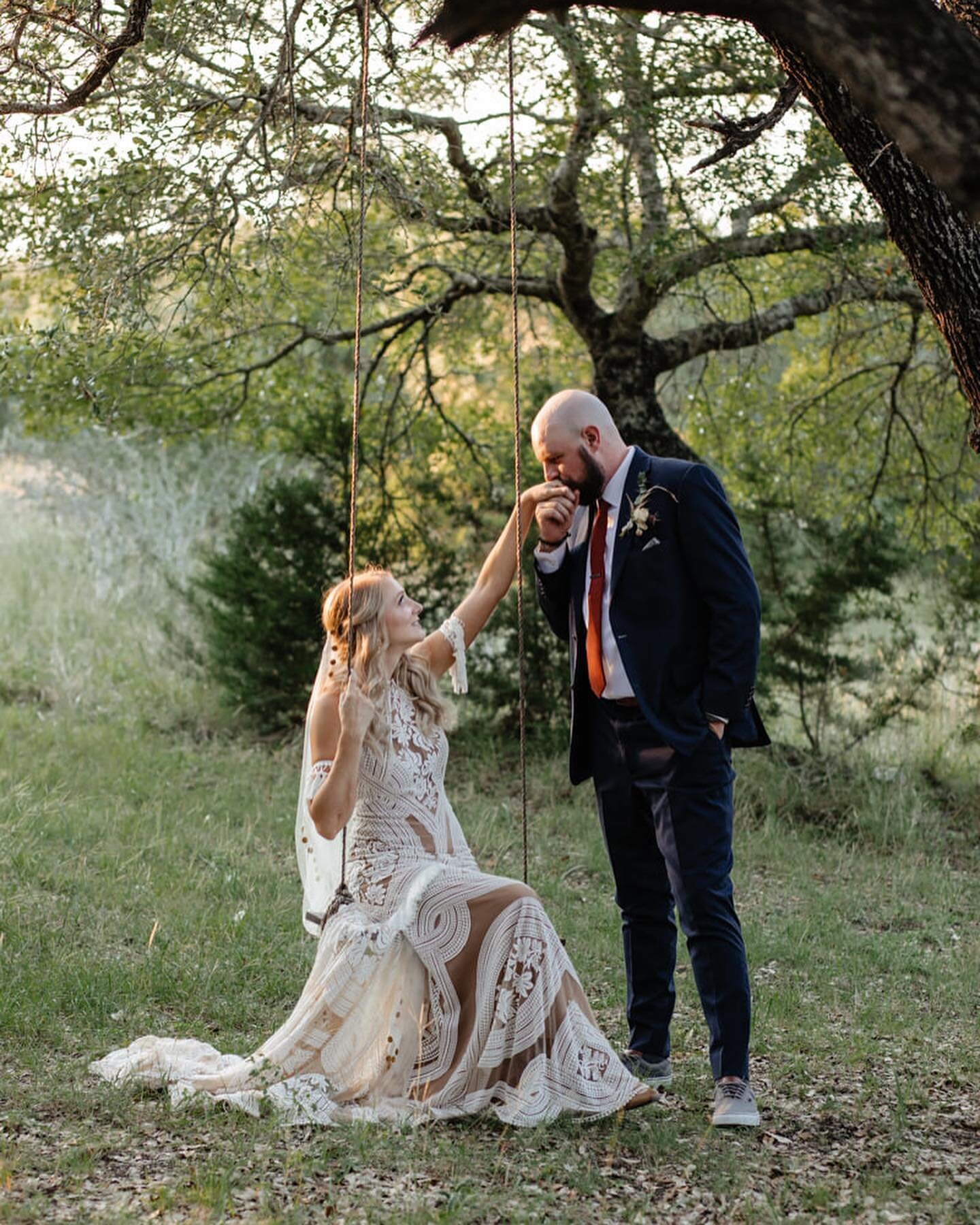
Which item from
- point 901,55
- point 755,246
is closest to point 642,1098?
point 901,55

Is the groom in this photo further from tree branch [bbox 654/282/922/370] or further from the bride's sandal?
tree branch [bbox 654/282/922/370]

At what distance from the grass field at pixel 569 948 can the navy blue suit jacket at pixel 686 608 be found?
1210 millimetres

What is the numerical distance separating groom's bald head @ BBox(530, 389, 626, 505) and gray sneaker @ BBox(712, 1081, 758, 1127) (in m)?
1.81

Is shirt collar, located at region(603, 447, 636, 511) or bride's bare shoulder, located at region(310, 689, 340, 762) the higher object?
A: shirt collar, located at region(603, 447, 636, 511)

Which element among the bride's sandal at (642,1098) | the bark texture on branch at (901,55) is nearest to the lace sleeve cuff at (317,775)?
the bride's sandal at (642,1098)

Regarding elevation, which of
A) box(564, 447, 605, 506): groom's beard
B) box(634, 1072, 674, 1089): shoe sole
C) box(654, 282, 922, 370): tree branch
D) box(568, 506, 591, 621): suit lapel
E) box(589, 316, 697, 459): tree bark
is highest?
box(654, 282, 922, 370): tree branch

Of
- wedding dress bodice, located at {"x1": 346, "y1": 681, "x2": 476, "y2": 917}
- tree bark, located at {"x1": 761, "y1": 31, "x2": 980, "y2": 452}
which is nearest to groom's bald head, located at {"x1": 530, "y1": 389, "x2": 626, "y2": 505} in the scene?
wedding dress bodice, located at {"x1": 346, "y1": 681, "x2": 476, "y2": 917}

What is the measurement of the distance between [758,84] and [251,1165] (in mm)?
6707

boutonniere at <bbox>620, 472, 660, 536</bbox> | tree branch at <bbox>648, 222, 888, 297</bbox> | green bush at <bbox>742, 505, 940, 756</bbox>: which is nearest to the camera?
boutonniere at <bbox>620, 472, 660, 536</bbox>

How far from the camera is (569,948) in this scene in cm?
643

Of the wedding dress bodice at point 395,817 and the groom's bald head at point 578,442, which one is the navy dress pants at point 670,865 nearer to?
the wedding dress bodice at point 395,817

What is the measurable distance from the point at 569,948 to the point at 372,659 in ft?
8.31

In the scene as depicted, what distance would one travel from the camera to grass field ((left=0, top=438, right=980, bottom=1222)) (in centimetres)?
364

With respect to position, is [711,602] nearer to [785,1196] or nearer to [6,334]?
[785,1196]
